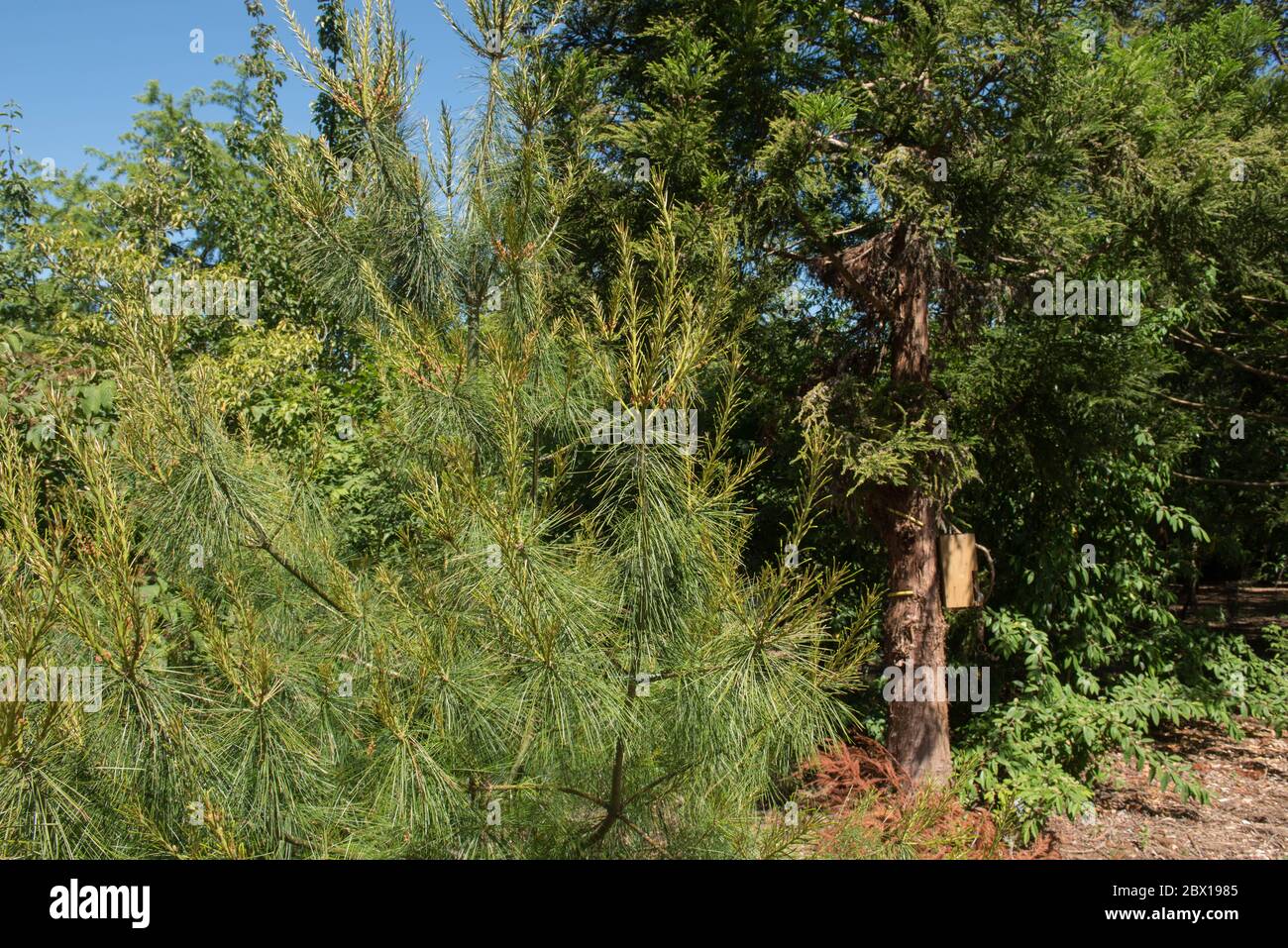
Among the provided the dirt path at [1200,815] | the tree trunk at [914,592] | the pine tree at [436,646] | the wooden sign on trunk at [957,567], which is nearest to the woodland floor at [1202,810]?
the dirt path at [1200,815]

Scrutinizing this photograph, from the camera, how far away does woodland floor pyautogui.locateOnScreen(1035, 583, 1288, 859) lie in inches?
217

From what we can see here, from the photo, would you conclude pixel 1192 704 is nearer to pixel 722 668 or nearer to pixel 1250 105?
pixel 1250 105

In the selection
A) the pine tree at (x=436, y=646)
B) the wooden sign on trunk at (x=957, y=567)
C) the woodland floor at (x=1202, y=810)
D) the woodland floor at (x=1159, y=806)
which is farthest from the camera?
the wooden sign on trunk at (x=957, y=567)

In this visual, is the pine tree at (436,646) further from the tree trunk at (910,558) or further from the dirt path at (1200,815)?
the dirt path at (1200,815)

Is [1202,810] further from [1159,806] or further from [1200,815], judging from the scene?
[1159,806]

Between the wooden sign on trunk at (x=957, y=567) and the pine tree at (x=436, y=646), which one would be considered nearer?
the pine tree at (x=436, y=646)

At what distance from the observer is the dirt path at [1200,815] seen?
5508 millimetres

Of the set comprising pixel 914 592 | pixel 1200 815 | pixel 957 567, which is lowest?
pixel 1200 815

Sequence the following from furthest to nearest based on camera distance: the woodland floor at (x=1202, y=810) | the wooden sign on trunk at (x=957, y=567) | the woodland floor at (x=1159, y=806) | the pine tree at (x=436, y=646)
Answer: the wooden sign on trunk at (x=957, y=567)
the woodland floor at (x=1202, y=810)
the woodland floor at (x=1159, y=806)
the pine tree at (x=436, y=646)

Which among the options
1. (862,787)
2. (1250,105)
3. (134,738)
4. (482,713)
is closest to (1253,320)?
(1250,105)

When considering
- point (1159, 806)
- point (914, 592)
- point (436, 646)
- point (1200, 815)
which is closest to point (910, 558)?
point (914, 592)

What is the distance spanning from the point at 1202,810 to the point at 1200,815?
3.7 inches

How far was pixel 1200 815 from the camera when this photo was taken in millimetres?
6016

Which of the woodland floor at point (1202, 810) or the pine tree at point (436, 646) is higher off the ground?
the pine tree at point (436, 646)
